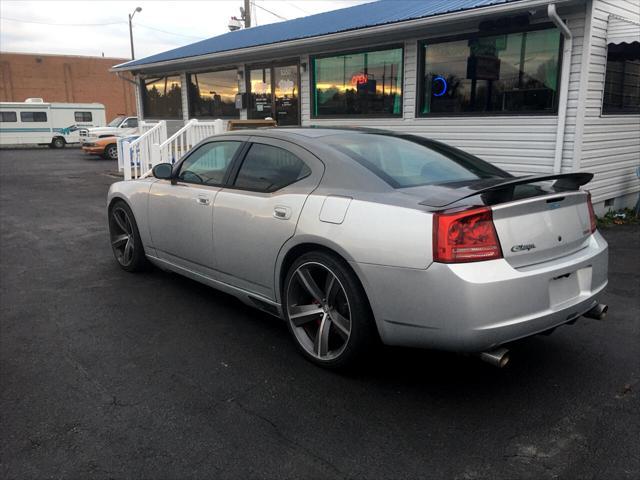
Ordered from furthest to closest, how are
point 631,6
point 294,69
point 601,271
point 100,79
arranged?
point 100,79
point 294,69
point 631,6
point 601,271

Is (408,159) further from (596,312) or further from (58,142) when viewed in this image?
(58,142)

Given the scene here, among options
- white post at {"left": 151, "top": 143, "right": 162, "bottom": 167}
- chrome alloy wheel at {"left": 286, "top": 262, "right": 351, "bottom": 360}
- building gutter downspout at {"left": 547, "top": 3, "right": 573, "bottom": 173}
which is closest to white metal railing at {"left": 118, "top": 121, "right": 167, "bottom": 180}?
white post at {"left": 151, "top": 143, "right": 162, "bottom": 167}

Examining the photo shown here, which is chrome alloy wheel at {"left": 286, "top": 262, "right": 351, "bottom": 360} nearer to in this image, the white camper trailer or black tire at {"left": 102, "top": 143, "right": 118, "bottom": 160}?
black tire at {"left": 102, "top": 143, "right": 118, "bottom": 160}

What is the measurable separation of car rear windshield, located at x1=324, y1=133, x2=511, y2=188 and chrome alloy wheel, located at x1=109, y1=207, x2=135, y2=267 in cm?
265

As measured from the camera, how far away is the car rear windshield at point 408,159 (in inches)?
135

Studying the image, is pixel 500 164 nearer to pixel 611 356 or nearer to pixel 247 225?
pixel 611 356

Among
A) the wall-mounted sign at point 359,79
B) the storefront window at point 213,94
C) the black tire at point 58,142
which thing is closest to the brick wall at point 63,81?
the black tire at point 58,142

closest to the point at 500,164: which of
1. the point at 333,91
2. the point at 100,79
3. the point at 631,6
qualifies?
the point at 631,6

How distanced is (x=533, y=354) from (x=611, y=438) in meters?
1.00

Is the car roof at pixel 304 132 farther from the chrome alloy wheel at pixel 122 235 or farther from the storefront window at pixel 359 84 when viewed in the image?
the storefront window at pixel 359 84

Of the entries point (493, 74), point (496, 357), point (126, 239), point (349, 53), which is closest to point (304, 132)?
point (496, 357)

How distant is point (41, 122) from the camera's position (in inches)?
1192

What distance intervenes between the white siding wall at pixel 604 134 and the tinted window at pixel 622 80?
7.3 inches

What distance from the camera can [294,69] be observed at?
12.3 meters
